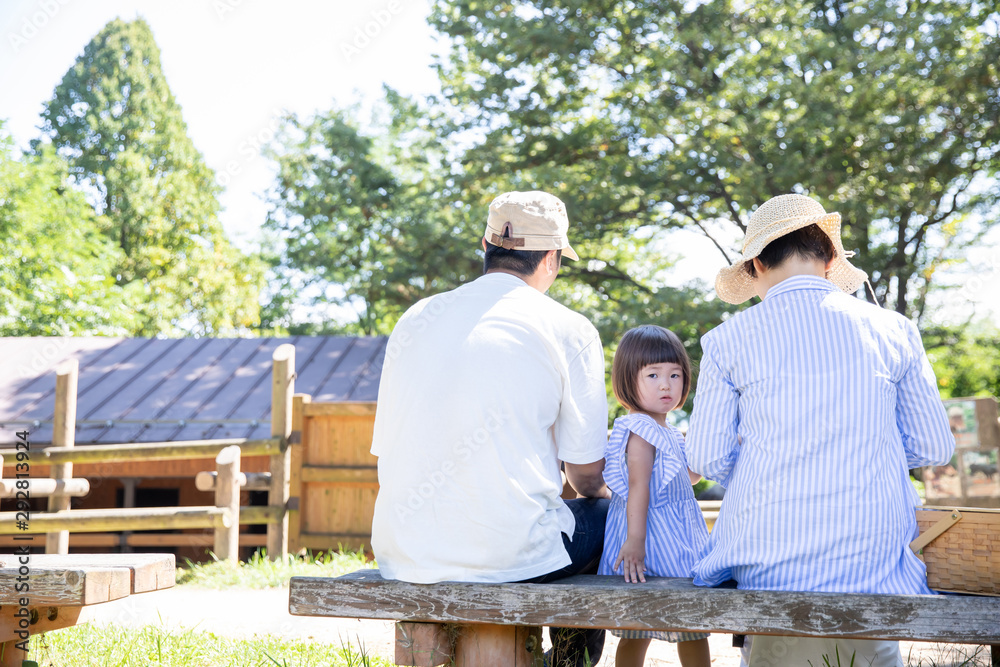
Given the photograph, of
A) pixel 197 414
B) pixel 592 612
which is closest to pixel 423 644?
pixel 592 612

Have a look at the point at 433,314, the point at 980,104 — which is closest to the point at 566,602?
the point at 433,314

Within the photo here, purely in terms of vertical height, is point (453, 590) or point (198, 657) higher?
point (453, 590)

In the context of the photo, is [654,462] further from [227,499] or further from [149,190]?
[149,190]

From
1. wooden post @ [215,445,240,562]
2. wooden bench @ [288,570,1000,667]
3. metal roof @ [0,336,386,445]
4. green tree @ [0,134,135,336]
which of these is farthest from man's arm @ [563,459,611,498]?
green tree @ [0,134,135,336]

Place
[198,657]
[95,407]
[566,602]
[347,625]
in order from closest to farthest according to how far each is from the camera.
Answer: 1. [566,602]
2. [198,657]
3. [347,625]
4. [95,407]

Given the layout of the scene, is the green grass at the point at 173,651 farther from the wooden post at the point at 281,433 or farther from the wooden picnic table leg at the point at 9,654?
the wooden post at the point at 281,433

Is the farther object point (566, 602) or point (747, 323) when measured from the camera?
point (747, 323)

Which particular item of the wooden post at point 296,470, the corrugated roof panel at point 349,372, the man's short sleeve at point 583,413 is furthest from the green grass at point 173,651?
the corrugated roof panel at point 349,372

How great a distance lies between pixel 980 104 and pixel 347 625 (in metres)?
10.4

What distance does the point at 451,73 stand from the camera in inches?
583

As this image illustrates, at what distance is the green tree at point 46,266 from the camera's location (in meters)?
21.2

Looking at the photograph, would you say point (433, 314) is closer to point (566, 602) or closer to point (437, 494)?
point (437, 494)

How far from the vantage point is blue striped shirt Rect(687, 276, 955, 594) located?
2.12m

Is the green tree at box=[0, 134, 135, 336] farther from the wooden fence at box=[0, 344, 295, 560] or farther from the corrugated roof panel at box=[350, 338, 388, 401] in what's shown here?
the wooden fence at box=[0, 344, 295, 560]
